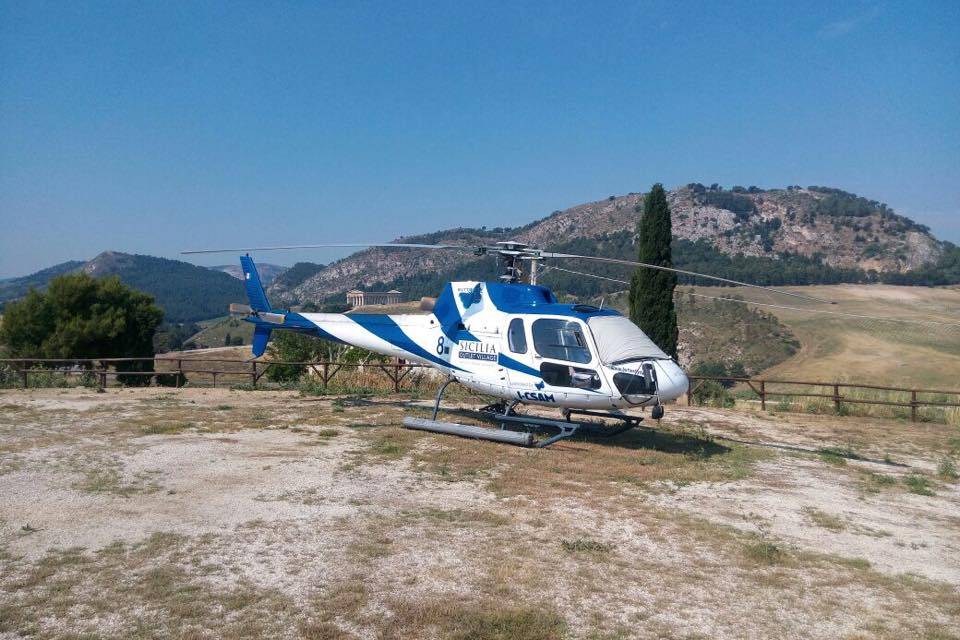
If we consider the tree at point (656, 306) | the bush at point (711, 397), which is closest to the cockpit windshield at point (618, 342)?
the bush at point (711, 397)

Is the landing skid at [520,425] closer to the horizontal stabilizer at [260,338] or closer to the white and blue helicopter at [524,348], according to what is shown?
the white and blue helicopter at [524,348]

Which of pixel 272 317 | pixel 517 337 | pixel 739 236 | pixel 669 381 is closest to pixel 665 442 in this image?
pixel 669 381

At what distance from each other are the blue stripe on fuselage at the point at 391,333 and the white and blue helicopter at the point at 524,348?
0.07ft

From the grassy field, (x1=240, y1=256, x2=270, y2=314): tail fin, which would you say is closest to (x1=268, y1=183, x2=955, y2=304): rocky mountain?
the grassy field

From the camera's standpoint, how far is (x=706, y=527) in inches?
296

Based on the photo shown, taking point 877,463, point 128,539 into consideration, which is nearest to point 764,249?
point 877,463

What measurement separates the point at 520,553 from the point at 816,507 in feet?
15.0

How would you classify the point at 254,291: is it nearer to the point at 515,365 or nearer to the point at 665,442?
the point at 515,365

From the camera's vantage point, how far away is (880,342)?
54844 mm

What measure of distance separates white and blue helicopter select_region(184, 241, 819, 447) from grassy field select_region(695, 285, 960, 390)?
26.2 metres

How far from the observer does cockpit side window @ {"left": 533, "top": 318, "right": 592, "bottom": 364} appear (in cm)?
1088

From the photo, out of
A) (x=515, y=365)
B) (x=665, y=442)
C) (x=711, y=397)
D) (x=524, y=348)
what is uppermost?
(x=524, y=348)

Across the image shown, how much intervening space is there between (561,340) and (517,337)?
0.88 meters

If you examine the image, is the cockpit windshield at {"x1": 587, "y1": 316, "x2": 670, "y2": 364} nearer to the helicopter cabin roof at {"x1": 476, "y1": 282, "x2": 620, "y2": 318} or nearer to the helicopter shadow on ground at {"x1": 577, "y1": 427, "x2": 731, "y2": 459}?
the helicopter cabin roof at {"x1": 476, "y1": 282, "x2": 620, "y2": 318}
